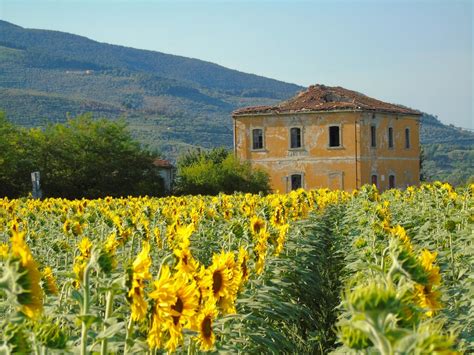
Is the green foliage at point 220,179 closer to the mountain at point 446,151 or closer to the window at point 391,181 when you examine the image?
the window at point 391,181

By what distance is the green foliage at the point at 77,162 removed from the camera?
113 ft

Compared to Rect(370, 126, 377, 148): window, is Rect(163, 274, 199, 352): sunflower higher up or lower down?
lower down

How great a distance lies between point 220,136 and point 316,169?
11845 centimetres

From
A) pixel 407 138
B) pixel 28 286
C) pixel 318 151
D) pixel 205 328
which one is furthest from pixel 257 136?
pixel 28 286

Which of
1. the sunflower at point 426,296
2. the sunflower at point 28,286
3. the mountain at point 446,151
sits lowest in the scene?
the mountain at point 446,151

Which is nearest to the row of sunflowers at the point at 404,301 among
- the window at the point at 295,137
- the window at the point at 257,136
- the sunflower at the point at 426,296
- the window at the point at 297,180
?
the sunflower at the point at 426,296

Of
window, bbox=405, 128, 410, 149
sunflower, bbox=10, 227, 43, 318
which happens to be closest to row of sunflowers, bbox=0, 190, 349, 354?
sunflower, bbox=10, 227, 43, 318

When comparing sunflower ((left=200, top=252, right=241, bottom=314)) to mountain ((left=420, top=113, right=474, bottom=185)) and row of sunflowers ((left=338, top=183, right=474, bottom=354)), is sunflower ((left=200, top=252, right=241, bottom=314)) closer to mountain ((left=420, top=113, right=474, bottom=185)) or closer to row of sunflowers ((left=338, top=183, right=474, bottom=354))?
row of sunflowers ((left=338, top=183, right=474, bottom=354))

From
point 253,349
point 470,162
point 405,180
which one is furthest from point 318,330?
point 470,162

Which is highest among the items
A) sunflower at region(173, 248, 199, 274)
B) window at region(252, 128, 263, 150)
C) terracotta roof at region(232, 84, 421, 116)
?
terracotta roof at region(232, 84, 421, 116)

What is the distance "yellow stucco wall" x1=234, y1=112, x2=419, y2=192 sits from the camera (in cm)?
4191

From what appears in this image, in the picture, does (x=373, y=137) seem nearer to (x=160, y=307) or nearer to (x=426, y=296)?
(x=426, y=296)

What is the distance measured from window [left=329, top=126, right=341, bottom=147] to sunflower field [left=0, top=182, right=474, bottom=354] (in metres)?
30.5

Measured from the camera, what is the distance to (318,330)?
8250mm
